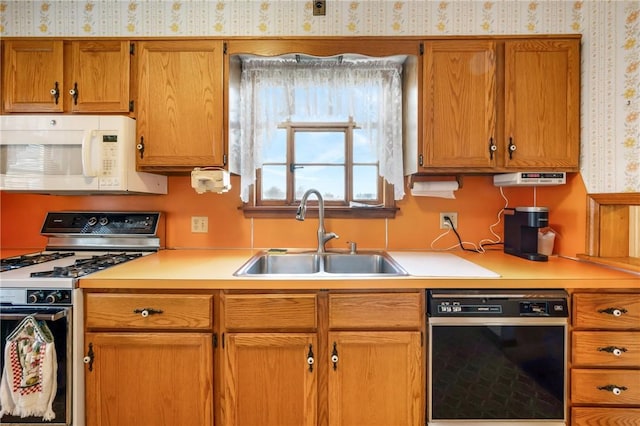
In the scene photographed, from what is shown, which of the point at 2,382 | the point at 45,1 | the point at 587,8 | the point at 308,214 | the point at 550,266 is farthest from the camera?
the point at 308,214

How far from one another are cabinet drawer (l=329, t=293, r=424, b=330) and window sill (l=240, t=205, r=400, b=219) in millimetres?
781

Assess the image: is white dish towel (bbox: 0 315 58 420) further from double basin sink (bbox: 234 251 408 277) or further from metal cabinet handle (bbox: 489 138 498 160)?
metal cabinet handle (bbox: 489 138 498 160)

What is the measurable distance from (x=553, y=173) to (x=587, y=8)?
2.91ft

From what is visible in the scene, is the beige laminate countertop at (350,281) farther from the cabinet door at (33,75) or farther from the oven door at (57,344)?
the cabinet door at (33,75)

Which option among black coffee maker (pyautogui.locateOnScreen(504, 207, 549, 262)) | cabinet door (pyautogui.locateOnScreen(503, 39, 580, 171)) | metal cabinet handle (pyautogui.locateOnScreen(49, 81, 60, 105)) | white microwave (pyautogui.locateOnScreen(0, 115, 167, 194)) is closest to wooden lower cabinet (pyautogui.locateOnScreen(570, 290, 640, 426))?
black coffee maker (pyautogui.locateOnScreen(504, 207, 549, 262))

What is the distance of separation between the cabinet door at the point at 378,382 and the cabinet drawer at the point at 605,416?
64 cm

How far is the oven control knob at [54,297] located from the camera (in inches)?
49.4

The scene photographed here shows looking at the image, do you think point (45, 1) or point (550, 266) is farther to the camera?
point (45, 1)

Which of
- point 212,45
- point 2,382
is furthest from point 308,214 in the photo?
point 2,382

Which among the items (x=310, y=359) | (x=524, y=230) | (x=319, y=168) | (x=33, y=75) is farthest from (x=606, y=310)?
(x=33, y=75)

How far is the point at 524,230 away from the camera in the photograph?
175 centimetres

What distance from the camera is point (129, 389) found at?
1312 millimetres

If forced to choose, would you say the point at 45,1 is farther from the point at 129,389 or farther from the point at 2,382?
the point at 129,389

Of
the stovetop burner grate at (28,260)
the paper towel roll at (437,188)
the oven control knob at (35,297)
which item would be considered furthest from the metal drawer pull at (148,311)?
the paper towel roll at (437,188)
